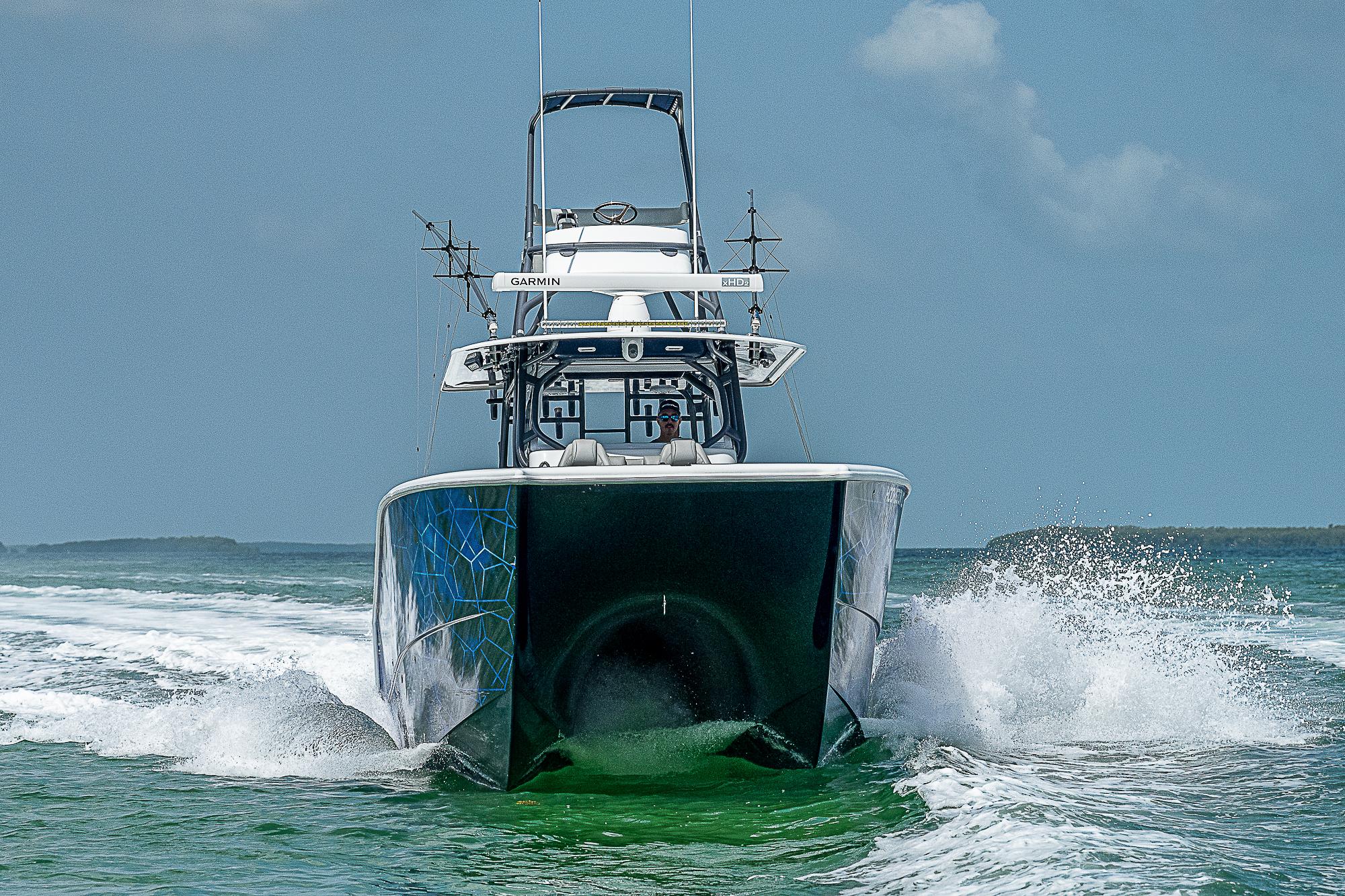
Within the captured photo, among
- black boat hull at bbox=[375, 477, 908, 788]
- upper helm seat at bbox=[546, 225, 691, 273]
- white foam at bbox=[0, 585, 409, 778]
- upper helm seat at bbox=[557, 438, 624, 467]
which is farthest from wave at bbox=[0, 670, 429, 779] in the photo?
upper helm seat at bbox=[546, 225, 691, 273]

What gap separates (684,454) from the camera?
675 centimetres

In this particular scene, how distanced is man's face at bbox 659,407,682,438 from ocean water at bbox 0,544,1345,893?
2052mm

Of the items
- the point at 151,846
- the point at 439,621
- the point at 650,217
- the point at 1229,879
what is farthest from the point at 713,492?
the point at 650,217

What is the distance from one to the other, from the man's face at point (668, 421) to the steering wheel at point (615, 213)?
2.12 metres

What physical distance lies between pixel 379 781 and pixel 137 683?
6.68 m

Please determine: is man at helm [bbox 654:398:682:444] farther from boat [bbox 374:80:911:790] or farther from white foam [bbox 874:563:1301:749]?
white foam [bbox 874:563:1301:749]

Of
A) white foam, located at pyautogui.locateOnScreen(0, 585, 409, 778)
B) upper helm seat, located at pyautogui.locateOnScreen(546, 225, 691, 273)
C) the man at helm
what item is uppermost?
upper helm seat, located at pyautogui.locateOnScreen(546, 225, 691, 273)

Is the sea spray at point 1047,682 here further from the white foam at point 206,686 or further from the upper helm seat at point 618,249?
the white foam at point 206,686

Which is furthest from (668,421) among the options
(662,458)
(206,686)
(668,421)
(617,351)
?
(206,686)

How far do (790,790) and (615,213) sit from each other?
4731 millimetres

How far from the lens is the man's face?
27.1 ft

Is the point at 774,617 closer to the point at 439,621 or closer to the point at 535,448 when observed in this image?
the point at 439,621

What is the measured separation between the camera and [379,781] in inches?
297

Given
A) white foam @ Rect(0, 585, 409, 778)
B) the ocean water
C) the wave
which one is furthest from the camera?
white foam @ Rect(0, 585, 409, 778)
